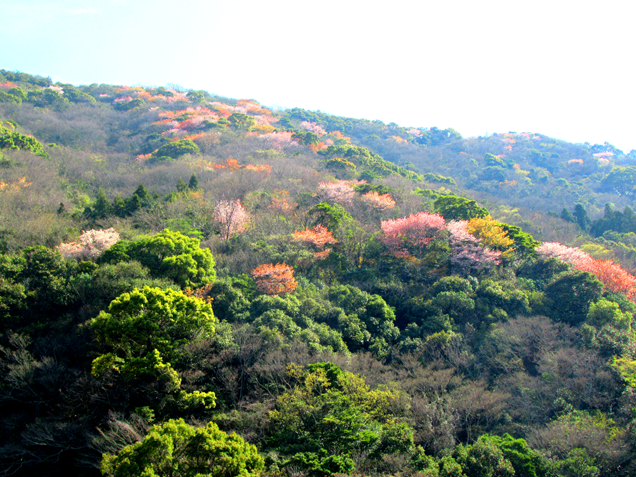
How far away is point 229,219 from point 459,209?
14.2 m

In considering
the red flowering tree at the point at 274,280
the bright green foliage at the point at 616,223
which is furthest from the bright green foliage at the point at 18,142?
the bright green foliage at the point at 616,223

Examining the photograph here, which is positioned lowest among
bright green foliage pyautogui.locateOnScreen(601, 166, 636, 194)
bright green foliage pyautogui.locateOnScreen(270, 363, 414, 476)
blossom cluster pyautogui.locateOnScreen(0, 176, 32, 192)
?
bright green foliage pyautogui.locateOnScreen(270, 363, 414, 476)

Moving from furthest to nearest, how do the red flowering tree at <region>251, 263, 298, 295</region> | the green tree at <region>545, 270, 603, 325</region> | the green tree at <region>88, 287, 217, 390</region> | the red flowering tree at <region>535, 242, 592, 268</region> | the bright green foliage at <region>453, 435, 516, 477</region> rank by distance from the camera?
the red flowering tree at <region>535, 242, 592, 268</region> → the green tree at <region>545, 270, 603, 325</region> → the red flowering tree at <region>251, 263, 298, 295</region> → the green tree at <region>88, 287, 217, 390</region> → the bright green foliage at <region>453, 435, 516, 477</region>

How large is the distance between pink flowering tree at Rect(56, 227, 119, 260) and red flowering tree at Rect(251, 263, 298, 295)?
6532 millimetres

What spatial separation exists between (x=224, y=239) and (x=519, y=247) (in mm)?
16732

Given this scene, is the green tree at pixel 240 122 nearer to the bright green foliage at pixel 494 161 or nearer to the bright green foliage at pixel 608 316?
the bright green foliage at pixel 494 161

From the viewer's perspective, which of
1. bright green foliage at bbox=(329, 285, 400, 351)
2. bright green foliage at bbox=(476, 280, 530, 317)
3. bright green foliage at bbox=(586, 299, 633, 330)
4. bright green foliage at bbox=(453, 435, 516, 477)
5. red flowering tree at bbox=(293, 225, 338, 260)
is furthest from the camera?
red flowering tree at bbox=(293, 225, 338, 260)

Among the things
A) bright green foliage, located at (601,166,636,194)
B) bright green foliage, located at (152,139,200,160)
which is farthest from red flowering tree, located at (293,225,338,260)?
bright green foliage, located at (601,166,636,194)

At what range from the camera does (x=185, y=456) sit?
24.6 ft

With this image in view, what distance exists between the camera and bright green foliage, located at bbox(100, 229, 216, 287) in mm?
15406

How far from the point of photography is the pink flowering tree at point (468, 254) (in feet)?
68.2

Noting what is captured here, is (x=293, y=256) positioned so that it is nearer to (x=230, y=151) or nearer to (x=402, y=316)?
(x=402, y=316)

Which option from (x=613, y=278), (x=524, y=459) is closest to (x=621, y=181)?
(x=613, y=278)

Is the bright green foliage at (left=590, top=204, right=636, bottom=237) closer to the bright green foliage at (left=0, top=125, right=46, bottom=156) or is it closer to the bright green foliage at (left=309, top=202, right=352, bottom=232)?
the bright green foliage at (left=309, top=202, right=352, bottom=232)
